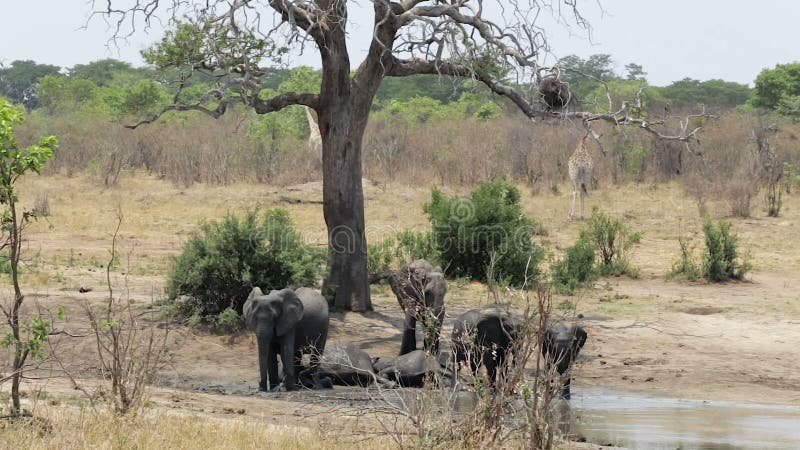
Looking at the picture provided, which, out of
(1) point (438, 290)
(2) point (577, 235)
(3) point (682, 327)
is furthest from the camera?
(2) point (577, 235)

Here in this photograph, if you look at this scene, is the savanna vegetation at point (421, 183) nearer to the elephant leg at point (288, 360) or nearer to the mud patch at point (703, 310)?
the mud patch at point (703, 310)

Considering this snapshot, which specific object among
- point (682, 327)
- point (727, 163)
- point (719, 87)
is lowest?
point (682, 327)

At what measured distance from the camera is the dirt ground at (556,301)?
37.7 feet

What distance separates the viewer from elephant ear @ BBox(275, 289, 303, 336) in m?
10.8

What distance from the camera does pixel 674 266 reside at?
17547 mm

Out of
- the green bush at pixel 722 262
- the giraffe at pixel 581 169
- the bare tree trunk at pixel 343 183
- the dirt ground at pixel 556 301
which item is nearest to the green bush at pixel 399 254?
the dirt ground at pixel 556 301

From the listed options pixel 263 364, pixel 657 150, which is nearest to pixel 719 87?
pixel 657 150

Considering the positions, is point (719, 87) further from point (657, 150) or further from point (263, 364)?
point (263, 364)

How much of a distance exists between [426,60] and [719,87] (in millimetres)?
46657

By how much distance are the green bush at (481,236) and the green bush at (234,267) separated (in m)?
3.11

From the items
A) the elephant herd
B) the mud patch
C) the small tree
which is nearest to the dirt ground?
the mud patch

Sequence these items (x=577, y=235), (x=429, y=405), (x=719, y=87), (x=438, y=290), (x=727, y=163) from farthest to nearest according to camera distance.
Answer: (x=719, y=87)
(x=727, y=163)
(x=577, y=235)
(x=438, y=290)
(x=429, y=405)

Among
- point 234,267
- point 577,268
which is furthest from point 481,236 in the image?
point 234,267

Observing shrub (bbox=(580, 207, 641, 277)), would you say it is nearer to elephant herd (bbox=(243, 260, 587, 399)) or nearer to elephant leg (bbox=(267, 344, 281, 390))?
elephant herd (bbox=(243, 260, 587, 399))
